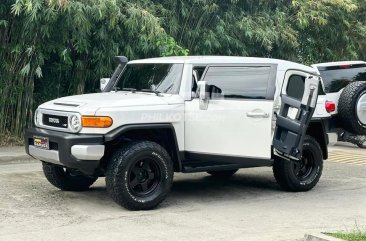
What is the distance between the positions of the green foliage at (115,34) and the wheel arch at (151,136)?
3693 millimetres

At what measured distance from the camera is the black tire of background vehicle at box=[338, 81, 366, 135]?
1157 centimetres

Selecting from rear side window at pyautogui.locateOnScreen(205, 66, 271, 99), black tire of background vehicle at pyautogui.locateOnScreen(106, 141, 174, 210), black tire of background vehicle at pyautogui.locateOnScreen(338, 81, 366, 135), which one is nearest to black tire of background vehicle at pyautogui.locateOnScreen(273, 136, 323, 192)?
rear side window at pyautogui.locateOnScreen(205, 66, 271, 99)

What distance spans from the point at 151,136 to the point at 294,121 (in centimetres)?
179

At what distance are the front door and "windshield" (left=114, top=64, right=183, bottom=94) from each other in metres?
0.34

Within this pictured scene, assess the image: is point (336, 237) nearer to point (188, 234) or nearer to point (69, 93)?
point (188, 234)

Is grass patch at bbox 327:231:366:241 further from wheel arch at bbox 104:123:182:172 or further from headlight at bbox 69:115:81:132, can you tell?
headlight at bbox 69:115:81:132

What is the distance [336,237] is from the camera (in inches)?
212

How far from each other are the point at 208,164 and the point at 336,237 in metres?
2.40

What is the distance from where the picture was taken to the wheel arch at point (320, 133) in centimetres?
842

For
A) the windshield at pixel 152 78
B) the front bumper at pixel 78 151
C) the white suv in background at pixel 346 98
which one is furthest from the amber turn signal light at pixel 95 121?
the white suv in background at pixel 346 98

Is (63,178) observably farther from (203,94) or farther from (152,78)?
(203,94)

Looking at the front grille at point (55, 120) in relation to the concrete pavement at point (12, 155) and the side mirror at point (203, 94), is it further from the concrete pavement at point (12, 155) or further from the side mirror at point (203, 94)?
the concrete pavement at point (12, 155)

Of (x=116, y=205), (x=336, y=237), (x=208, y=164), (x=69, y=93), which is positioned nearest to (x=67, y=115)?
(x=116, y=205)

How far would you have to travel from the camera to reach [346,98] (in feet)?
38.1
